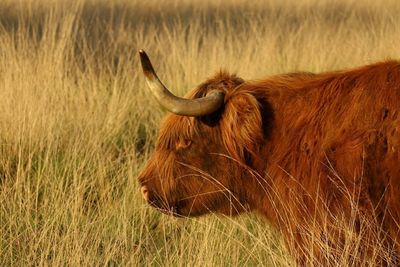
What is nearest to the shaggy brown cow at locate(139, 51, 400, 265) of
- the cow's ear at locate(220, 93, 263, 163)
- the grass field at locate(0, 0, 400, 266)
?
the cow's ear at locate(220, 93, 263, 163)

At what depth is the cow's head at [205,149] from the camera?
449 centimetres

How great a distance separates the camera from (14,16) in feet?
41.2

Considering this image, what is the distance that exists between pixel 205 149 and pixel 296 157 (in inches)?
19.8

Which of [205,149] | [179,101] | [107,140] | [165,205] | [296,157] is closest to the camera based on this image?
[296,157]

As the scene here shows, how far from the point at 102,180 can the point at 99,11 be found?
935 cm

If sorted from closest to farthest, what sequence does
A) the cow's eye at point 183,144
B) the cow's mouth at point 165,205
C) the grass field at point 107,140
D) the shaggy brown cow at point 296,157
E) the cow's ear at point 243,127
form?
the shaggy brown cow at point 296,157 → the cow's ear at point 243,127 → the cow's eye at point 183,144 → the cow's mouth at point 165,205 → the grass field at point 107,140

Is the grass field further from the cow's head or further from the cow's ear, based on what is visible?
Result: the cow's ear

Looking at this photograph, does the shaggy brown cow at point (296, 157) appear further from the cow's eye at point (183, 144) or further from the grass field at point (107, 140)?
the grass field at point (107, 140)

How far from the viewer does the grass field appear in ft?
17.1

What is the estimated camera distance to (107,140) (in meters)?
7.33

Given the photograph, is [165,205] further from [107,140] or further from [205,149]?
[107,140]

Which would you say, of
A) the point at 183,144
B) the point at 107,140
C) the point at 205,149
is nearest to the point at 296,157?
the point at 205,149

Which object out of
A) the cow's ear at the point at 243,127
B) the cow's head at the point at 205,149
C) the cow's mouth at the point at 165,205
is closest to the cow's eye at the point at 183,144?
the cow's head at the point at 205,149

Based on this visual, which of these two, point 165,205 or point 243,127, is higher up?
point 243,127
